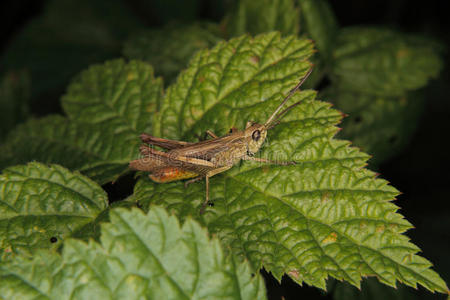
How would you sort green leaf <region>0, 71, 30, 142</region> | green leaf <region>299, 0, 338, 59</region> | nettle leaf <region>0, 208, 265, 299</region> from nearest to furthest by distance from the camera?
nettle leaf <region>0, 208, 265, 299</region> → green leaf <region>299, 0, 338, 59</region> → green leaf <region>0, 71, 30, 142</region>

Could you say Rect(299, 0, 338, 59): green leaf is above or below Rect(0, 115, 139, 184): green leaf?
above

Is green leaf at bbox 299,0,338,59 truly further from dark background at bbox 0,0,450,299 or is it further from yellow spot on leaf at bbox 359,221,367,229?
yellow spot on leaf at bbox 359,221,367,229

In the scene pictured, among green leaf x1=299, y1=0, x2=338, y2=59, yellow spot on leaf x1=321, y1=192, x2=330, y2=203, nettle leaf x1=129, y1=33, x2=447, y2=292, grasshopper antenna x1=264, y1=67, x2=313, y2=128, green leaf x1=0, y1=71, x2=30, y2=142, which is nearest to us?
nettle leaf x1=129, y1=33, x2=447, y2=292

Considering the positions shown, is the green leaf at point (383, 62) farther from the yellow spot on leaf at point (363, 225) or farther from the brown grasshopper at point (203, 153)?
the yellow spot on leaf at point (363, 225)

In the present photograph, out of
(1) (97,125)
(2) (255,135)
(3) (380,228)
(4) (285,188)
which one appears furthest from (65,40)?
(3) (380,228)

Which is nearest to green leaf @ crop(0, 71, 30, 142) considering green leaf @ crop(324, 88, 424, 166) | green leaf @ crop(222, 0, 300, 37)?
green leaf @ crop(222, 0, 300, 37)

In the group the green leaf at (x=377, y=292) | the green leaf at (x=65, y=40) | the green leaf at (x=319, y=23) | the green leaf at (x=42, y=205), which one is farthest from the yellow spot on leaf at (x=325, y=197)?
the green leaf at (x=65, y=40)

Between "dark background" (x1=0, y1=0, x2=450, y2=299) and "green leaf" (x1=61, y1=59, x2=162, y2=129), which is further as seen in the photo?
"dark background" (x1=0, y1=0, x2=450, y2=299)
